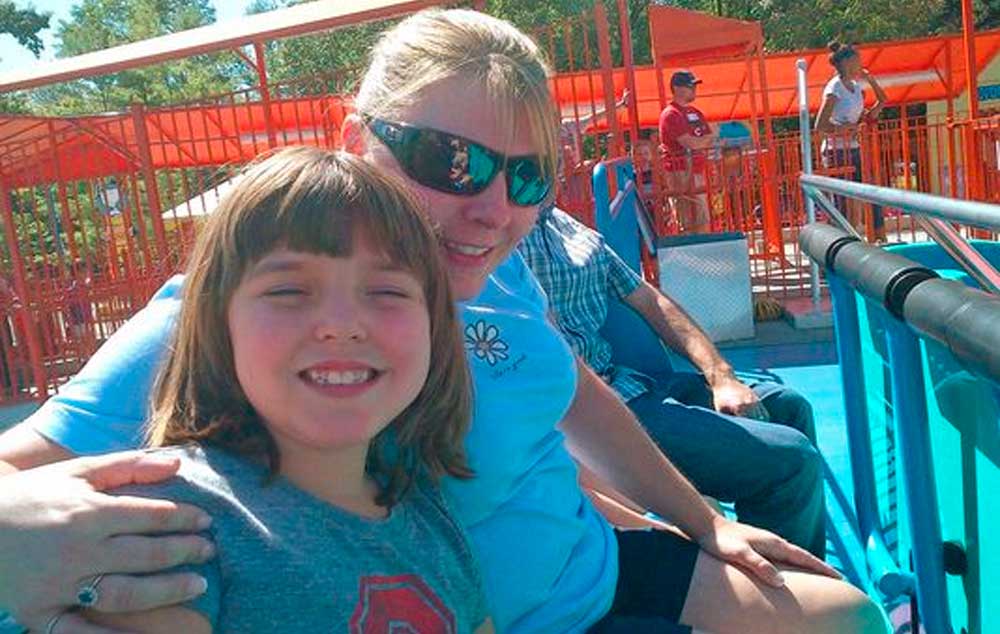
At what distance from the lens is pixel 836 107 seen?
8.74 m

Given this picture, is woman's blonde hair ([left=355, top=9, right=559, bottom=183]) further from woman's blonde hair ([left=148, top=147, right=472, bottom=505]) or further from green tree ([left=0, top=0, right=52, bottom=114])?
green tree ([left=0, top=0, right=52, bottom=114])

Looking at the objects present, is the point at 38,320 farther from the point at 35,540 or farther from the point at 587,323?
the point at 35,540

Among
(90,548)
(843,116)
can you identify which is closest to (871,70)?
(843,116)

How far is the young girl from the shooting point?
45.0 inches

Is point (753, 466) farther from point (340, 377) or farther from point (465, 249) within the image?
point (340, 377)

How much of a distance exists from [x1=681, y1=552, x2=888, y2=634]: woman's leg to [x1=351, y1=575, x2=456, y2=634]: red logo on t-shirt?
56 cm

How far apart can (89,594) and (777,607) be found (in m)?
1.09

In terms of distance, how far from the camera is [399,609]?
1.23 meters

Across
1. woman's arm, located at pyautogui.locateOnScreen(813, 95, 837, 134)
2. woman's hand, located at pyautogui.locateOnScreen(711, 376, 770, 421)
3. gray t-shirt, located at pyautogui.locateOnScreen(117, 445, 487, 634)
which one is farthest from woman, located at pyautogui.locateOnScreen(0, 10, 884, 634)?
woman's arm, located at pyautogui.locateOnScreen(813, 95, 837, 134)

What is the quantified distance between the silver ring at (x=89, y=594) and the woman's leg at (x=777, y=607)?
3.28 ft

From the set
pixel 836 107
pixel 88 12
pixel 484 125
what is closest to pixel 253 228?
pixel 484 125

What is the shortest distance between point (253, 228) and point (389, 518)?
42 centimetres

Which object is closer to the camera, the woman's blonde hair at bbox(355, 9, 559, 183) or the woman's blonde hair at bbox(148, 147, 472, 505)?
the woman's blonde hair at bbox(148, 147, 472, 505)

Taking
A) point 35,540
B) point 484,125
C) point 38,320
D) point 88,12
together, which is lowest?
point 38,320
